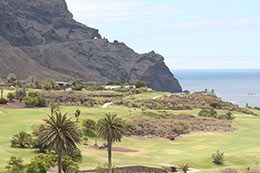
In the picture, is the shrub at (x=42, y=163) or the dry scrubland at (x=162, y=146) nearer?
the shrub at (x=42, y=163)

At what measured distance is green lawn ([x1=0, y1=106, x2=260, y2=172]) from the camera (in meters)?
47.5

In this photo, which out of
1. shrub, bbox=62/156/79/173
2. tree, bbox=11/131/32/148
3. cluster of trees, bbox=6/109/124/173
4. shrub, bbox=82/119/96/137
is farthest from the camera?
shrub, bbox=82/119/96/137

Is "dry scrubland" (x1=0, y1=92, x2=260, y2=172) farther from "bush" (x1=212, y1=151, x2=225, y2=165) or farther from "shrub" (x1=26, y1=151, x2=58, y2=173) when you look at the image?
"shrub" (x1=26, y1=151, x2=58, y2=173)

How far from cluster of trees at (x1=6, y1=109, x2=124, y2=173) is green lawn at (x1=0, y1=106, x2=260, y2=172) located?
1.84 meters

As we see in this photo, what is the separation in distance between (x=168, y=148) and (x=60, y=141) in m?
32.1

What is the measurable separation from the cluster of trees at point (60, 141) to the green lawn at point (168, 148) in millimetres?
1839

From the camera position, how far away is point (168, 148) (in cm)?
6172

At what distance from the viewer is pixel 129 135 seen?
69938 mm

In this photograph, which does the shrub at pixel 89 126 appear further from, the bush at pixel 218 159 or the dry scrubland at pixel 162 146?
the bush at pixel 218 159

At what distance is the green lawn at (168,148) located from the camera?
156ft

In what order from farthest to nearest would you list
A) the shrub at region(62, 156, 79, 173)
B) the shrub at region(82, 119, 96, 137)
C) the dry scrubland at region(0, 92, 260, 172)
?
the shrub at region(82, 119, 96, 137), the dry scrubland at region(0, 92, 260, 172), the shrub at region(62, 156, 79, 173)

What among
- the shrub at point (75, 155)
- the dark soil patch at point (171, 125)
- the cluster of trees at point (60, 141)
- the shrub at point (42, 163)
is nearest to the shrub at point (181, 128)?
the dark soil patch at point (171, 125)

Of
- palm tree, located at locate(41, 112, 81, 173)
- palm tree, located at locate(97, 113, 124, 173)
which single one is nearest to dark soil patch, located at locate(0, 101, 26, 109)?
palm tree, located at locate(97, 113, 124, 173)

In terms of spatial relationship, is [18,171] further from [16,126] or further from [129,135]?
[129,135]
